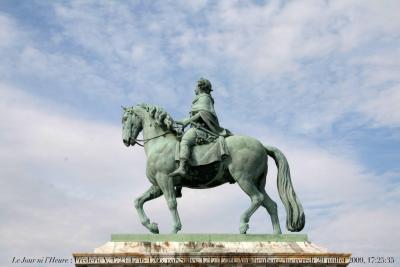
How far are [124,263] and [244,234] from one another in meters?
2.97

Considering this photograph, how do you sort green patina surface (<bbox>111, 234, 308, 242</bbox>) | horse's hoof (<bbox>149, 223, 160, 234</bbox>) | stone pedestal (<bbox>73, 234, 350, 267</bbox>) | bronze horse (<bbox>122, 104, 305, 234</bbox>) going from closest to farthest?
stone pedestal (<bbox>73, 234, 350, 267</bbox>), green patina surface (<bbox>111, 234, 308, 242</bbox>), horse's hoof (<bbox>149, 223, 160, 234</bbox>), bronze horse (<bbox>122, 104, 305, 234</bbox>)

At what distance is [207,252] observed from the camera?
52.1ft


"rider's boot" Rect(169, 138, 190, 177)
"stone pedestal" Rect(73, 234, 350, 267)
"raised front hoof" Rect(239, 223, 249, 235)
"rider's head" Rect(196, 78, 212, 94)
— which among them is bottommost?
"stone pedestal" Rect(73, 234, 350, 267)

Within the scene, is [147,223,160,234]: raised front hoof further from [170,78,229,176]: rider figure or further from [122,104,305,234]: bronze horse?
[170,78,229,176]: rider figure

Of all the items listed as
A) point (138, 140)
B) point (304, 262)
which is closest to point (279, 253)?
point (304, 262)

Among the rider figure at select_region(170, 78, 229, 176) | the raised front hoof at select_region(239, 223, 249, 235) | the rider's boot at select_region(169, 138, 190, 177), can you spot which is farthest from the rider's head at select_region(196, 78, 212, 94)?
the raised front hoof at select_region(239, 223, 249, 235)

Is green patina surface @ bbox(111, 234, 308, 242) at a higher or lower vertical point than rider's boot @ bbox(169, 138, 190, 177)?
lower

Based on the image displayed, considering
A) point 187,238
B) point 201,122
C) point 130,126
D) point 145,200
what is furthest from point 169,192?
point 130,126

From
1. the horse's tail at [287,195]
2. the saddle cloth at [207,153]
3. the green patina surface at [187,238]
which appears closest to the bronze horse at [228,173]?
the horse's tail at [287,195]

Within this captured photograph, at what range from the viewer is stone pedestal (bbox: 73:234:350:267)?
15672mm

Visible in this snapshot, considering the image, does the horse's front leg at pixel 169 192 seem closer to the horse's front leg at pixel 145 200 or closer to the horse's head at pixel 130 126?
the horse's front leg at pixel 145 200

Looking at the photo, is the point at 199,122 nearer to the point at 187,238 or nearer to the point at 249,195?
the point at 249,195

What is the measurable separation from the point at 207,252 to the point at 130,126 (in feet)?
13.4

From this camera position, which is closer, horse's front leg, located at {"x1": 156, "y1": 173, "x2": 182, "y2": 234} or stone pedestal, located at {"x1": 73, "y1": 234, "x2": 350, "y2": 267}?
stone pedestal, located at {"x1": 73, "y1": 234, "x2": 350, "y2": 267}
